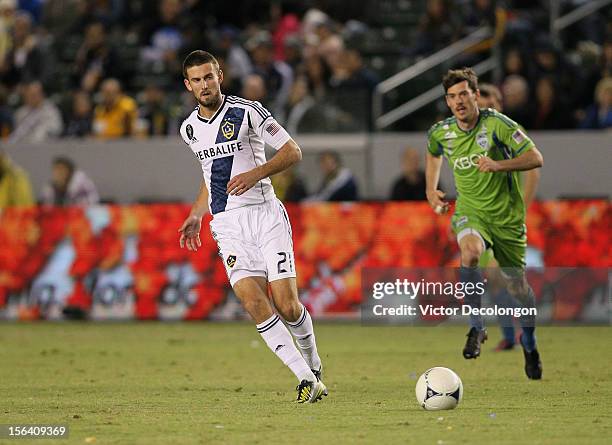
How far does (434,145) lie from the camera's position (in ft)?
36.4

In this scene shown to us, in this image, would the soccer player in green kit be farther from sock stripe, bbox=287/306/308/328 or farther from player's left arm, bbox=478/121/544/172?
sock stripe, bbox=287/306/308/328

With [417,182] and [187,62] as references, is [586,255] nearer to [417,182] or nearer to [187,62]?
[417,182]

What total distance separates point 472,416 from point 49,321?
1055 cm

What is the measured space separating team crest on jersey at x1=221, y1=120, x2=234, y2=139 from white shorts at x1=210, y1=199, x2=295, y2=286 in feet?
1.78

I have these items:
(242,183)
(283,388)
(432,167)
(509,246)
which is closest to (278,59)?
(432,167)

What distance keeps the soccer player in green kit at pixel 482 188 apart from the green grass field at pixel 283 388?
0.67m

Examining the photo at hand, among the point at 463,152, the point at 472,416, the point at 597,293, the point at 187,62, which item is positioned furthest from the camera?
the point at 597,293

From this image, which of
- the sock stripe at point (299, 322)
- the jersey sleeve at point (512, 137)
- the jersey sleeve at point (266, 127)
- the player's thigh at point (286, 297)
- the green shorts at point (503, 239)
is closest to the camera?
the player's thigh at point (286, 297)

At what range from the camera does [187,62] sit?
9.08 meters

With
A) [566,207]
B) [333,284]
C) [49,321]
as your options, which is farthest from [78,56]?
[566,207]

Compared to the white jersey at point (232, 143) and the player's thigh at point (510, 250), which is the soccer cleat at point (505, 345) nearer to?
the player's thigh at point (510, 250)

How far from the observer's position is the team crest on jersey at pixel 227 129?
920 centimetres

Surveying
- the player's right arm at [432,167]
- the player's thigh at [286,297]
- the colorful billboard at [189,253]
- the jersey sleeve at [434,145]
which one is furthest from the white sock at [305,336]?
the colorful billboard at [189,253]

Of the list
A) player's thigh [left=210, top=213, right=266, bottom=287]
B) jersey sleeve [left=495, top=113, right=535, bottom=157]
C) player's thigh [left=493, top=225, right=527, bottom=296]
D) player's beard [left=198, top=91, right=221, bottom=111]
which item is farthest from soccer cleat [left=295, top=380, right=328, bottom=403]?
jersey sleeve [left=495, top=113, right=535, bottom=157]
